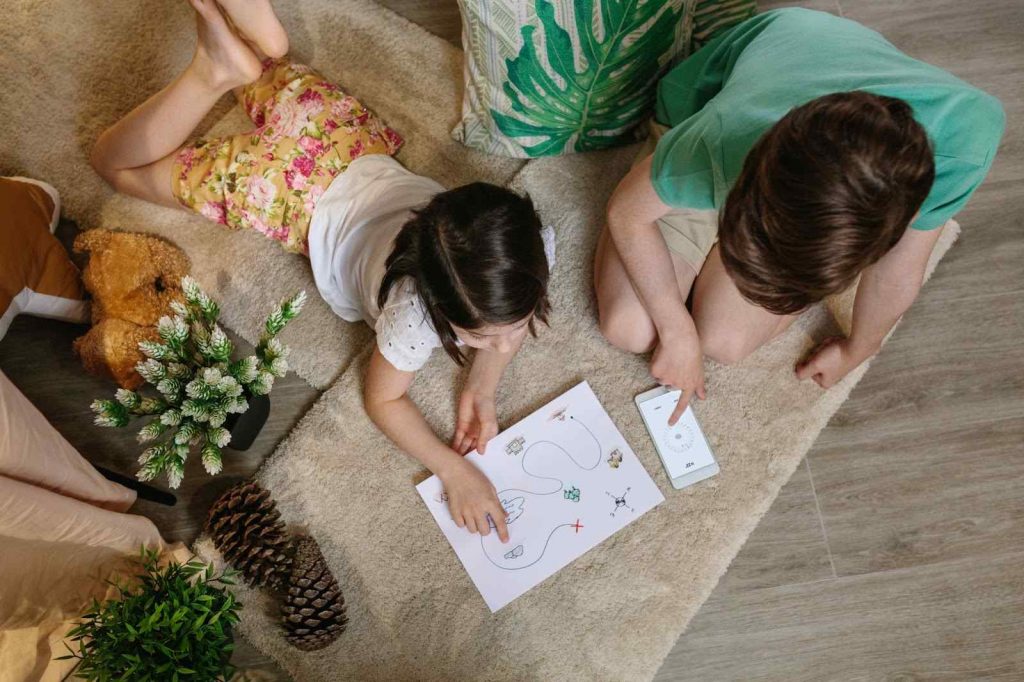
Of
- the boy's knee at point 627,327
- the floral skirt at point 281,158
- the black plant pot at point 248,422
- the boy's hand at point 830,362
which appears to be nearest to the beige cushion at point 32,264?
the floral skirt at point 281,158

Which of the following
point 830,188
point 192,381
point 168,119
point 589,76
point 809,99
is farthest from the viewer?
point 168,119

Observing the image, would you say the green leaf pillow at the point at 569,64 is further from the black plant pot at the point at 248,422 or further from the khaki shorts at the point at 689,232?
the black plant pot at the point at 248,422

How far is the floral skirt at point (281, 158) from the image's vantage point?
3.37 ft

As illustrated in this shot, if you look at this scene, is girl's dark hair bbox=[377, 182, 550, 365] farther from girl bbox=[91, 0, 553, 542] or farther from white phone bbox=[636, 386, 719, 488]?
white phone bbox=[636, 386, 719, 488]

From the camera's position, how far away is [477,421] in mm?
1064

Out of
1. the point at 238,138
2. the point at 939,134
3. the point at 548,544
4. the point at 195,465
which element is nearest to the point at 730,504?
the point at 548,544

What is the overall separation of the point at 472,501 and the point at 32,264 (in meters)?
0.70

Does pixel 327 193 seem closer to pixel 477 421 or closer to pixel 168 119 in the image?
pixel 168 119

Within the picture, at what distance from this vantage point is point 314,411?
109cm

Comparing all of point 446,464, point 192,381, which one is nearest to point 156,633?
point 192,381

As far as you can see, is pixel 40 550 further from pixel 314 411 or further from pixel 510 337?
pixel 510 337

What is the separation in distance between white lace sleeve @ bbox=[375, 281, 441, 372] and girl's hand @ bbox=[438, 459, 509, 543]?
0.17 m

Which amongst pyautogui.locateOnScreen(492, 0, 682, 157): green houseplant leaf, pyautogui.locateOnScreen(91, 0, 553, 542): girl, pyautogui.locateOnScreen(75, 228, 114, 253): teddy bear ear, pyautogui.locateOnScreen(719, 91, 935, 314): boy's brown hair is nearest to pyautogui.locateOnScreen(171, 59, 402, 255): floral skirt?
pyautogui.locateOnScreen(91, 0, 553, 542): girl

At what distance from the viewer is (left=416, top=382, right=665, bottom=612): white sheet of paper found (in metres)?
1.02
